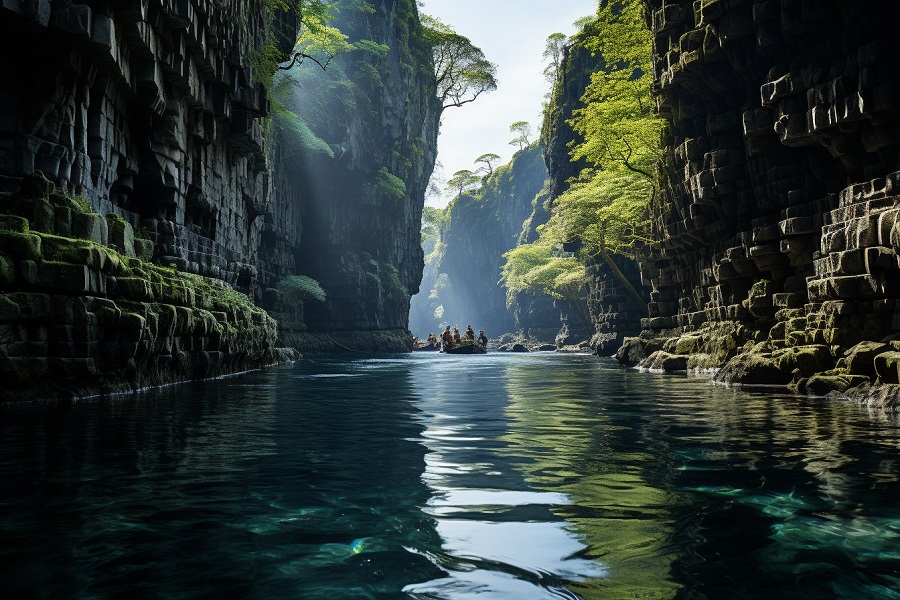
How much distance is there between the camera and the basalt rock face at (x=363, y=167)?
47375mm

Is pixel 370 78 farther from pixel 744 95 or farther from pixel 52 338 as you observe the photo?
pixel 52 338

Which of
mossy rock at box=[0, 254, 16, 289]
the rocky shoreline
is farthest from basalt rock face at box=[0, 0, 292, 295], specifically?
the rocky shoreline

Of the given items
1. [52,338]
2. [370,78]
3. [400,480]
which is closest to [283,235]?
[370,78]

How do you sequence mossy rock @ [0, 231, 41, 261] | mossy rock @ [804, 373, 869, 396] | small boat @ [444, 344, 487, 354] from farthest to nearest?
small boat @ [444, 344, 487, 354] < mossy rock @ [804, 373, 869, 396] < mossy rock @ [0, 231, 41, 261]

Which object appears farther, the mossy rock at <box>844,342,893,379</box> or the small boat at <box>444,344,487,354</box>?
the small boat at <box>444,344,487,354</box>

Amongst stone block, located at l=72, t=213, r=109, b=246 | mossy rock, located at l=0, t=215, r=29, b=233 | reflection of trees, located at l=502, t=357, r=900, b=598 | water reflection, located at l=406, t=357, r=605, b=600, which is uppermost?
stone block, located at l=72, t=213, r=109, b=246

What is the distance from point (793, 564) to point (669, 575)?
2.25ft

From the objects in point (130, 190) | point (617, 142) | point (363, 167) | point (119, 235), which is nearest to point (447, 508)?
point (119, 235)

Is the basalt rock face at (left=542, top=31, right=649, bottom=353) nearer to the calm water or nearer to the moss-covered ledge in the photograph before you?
the moss-covered ledge

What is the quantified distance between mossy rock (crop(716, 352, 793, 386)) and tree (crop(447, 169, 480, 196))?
9426 cm

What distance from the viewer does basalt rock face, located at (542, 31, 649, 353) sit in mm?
43188

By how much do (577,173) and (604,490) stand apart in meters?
49.4

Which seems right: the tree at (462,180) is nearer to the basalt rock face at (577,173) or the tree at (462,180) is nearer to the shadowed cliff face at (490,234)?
the shadowed cliff face at (490,234)

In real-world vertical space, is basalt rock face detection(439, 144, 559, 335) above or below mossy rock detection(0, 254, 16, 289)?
above
